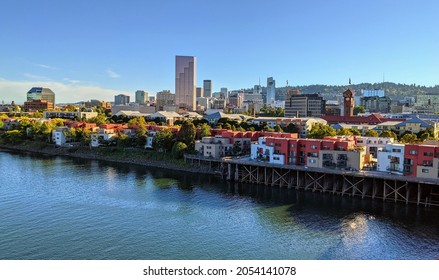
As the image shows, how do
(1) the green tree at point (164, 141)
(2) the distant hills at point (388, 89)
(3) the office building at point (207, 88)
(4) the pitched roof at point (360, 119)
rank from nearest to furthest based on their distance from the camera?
(1) the green tree at point (164, 141)
(4) the pitched roof at point (360, 119)
(3) the office building at point (207, 88)
(2) the distant hills at point (388, 89)

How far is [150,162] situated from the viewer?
20.3m

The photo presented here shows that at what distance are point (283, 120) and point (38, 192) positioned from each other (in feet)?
65.4

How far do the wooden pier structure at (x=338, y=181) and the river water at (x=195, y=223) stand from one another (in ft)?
1.84

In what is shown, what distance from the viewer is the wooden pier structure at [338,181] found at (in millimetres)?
13062

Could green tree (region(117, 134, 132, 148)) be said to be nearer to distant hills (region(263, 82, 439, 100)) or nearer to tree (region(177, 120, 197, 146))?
tree (region(177, 120, 197, 146))

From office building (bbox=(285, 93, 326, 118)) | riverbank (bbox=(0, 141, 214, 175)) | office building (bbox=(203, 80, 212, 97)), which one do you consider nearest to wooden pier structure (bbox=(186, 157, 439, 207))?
riverbank (bbox=(0, 141, 214, 175))

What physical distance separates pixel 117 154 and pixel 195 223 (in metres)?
12.6

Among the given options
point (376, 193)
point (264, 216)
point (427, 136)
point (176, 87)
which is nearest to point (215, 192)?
point (264, 216)

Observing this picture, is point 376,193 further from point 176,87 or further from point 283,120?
point 176,87

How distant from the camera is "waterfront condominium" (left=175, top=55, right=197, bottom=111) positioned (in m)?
73.1

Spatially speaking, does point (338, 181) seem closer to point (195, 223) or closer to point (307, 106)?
point (195, 223)

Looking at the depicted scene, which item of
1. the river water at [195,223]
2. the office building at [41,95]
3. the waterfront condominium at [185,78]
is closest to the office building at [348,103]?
the river water at [195,223]

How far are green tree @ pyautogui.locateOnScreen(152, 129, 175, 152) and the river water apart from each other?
16.7 ft

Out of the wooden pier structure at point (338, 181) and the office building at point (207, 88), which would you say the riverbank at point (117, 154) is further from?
the office building at point (207, 88)
